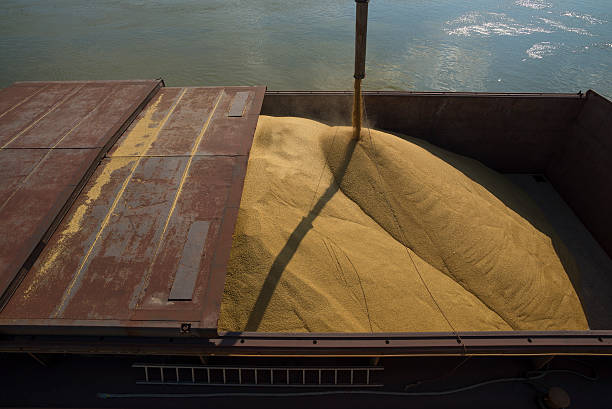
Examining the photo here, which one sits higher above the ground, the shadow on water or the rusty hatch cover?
the rusty hatch cover

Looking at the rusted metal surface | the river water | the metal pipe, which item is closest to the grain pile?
the metal pipe

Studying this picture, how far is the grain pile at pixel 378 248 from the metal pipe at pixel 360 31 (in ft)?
5.07

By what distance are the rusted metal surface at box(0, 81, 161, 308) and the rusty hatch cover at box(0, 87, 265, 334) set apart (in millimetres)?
193

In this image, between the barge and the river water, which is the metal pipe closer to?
the barge

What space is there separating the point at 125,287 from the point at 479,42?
26395 millimetres

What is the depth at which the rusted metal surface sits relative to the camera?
4.96m

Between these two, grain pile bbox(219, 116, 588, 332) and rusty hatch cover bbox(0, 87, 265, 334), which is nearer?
rusty hatch cover bbox(0, 87, 265, 334)

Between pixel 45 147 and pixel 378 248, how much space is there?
6.58 metres

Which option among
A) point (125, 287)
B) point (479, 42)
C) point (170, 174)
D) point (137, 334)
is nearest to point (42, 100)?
point (170, 174)

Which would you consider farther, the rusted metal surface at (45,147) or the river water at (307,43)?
the river water at (307,43)

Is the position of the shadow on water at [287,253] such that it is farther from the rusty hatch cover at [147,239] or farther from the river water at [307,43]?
the river water at [307,43]

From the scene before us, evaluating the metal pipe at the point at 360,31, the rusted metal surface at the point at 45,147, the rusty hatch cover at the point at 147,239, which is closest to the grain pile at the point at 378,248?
the rusty hatch cover at the point at 147,239

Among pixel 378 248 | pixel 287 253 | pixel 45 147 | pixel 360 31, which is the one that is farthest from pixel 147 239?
pixel 360 31

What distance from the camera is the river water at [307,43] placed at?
18.7m
